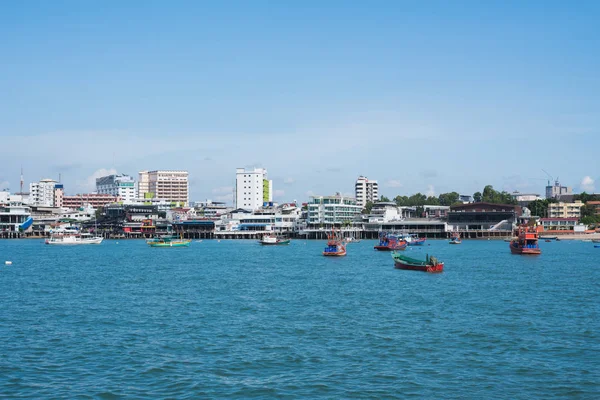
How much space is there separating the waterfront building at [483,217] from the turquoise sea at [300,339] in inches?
4722

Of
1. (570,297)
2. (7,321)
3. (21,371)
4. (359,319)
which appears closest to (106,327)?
(7,321)

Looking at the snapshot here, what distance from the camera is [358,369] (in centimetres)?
2245

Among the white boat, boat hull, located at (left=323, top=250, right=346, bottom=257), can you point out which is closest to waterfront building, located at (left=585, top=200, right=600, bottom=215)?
boat hull, located at (left=323, top=250, right=346, bottom=257)

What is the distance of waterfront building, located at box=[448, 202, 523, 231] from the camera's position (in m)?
167

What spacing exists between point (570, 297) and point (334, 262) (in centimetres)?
3467

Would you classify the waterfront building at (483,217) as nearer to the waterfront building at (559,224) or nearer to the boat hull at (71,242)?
the waterfront building at (559,224)

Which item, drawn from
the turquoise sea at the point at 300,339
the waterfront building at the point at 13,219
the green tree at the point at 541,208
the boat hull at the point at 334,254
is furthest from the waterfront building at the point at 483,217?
the turquoise sea at the point at 300,339

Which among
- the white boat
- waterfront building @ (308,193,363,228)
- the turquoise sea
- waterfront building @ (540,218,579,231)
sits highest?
waterfront building @ (308,193,363,228)

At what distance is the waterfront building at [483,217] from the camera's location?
166875 millimetres

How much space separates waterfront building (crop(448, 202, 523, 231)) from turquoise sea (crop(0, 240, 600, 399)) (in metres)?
120

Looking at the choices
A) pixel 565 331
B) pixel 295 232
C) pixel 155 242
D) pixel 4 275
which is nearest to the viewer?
pixel 565 331

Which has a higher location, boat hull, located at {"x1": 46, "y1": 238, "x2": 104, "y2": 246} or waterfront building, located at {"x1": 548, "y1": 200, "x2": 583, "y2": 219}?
waterfront building, located at {"x1": 548, "y1": 200, "x2": 583, "y2": 219}

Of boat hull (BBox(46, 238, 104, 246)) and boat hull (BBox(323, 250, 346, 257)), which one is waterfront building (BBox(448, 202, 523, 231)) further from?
boat hull (BBox(323, 250, 346, 257))

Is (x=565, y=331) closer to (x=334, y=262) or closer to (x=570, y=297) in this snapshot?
(x=570, y=297)
